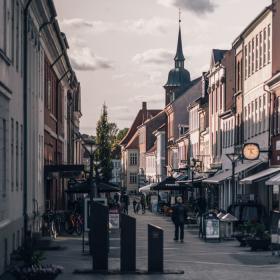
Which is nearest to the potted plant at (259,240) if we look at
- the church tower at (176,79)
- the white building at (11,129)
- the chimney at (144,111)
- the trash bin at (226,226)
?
the trash bin at (226,226)

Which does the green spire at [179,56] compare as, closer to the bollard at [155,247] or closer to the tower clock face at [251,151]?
the tower clock face at [251,151]

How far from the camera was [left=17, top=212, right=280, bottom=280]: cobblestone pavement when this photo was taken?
2406 centimetres

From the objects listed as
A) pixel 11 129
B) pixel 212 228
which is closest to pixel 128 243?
pixel 11 129

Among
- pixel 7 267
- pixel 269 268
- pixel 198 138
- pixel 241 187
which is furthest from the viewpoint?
pixel 198 138

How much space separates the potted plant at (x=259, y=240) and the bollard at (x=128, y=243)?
29.8ft

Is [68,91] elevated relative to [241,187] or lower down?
elevated

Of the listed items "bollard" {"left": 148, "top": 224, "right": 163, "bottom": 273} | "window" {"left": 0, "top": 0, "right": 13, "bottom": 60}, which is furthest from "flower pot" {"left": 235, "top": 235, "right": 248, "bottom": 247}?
"window" {"left": 0, "top": 0, "right": 13, "bottom": 60}

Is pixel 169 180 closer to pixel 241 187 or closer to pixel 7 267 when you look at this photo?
pixel 241 187

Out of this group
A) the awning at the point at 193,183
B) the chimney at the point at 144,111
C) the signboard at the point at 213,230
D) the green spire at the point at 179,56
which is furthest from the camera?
the chimney at the point at 144,111

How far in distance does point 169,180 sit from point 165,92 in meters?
80.5

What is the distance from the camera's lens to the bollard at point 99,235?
81.3ft

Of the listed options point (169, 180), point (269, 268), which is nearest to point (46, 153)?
point (269, 268)

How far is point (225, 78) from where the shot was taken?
69.4 m

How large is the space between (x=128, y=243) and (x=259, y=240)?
9.45 m
